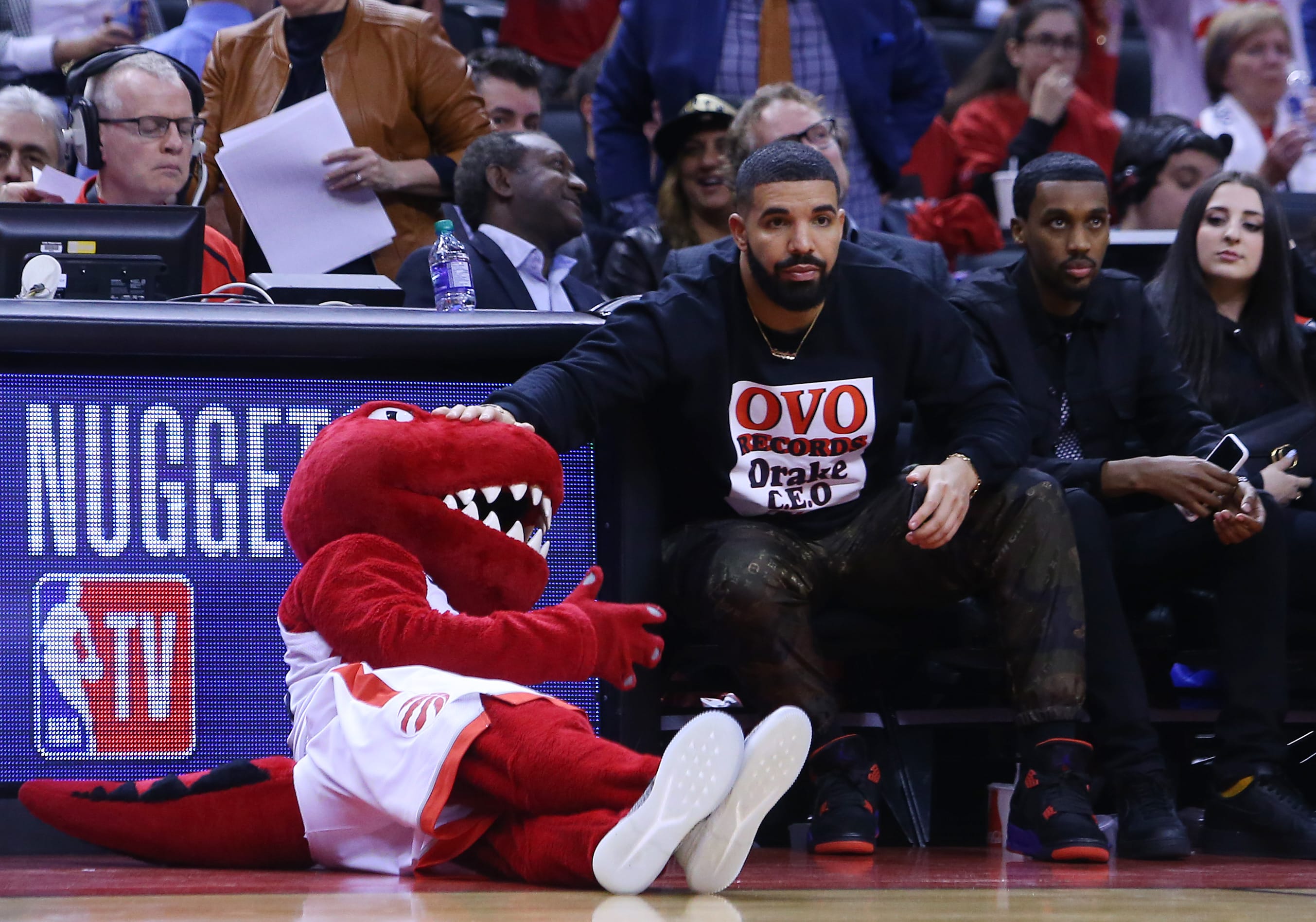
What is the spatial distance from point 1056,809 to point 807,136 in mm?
2256

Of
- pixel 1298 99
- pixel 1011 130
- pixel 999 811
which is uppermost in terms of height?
pixel 1298 99

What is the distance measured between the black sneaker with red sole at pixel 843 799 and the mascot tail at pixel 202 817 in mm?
896

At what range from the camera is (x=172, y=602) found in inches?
113

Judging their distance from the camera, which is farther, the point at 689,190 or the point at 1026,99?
the point at 1026,99

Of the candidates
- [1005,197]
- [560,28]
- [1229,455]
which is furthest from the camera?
[560,28]

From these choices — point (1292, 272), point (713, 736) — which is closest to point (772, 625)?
point (713, 736)

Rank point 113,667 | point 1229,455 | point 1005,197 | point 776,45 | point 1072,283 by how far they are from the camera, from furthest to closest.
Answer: point 776,45, point 1005,197, point 1072,283, point 1229,455, point 113,667

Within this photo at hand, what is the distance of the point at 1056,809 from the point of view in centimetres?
287

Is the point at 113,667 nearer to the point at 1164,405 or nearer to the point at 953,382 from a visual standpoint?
the point at 953,382

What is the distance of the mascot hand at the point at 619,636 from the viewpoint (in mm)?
2523

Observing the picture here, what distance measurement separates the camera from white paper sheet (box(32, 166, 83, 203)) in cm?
423

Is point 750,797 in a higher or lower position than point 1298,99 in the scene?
lower

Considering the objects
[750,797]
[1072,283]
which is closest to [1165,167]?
[1072,283]

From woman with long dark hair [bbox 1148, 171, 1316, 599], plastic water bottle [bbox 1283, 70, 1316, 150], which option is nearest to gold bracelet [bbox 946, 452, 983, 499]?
woman with long dark hair [bbox 1148, 171, 1316, 599]
